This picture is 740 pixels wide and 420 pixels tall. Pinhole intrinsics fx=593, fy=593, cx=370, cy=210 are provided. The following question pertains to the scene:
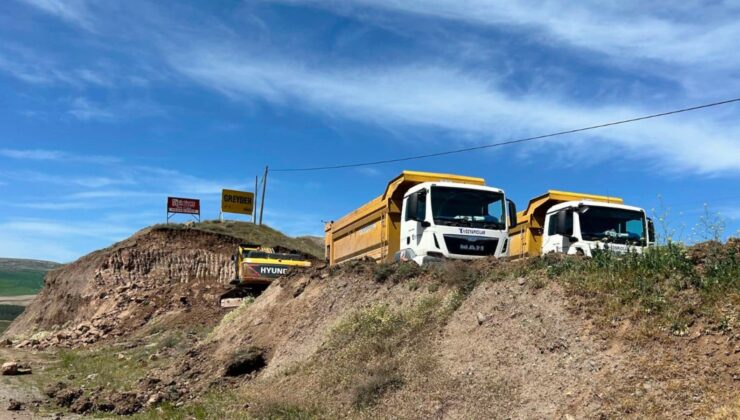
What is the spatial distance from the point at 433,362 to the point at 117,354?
17.2 m

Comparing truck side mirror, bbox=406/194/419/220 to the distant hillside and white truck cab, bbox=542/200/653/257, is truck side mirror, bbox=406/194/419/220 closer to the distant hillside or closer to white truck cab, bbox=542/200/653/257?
white truck cab, bbox=542/200/653/257

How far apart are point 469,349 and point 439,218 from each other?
19.8ft

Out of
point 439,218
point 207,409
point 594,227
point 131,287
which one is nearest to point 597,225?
point 594,227

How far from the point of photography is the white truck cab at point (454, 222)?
1454cm

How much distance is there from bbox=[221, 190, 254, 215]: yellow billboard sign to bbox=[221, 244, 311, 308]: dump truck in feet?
90.3

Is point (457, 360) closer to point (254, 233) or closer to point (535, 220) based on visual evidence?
point (535, 220)

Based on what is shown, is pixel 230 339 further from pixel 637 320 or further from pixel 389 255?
pixel 637 320

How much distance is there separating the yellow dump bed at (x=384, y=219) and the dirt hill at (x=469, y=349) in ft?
4.18

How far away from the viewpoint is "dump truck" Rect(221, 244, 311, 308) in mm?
26953

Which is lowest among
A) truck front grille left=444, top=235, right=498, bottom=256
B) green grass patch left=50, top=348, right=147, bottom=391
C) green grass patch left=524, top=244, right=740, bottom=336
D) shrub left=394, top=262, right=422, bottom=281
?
green grass patch left=50, top=348, right=147, bottom=391

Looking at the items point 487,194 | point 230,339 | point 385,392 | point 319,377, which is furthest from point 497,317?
point 230,339

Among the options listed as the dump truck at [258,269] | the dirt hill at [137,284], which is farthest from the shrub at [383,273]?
the dirt hill at [137,284]

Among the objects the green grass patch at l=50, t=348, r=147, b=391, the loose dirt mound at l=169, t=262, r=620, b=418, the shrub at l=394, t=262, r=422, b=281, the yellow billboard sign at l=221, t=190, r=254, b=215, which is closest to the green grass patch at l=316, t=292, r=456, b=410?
the loose dirt mound at l=169, t=262, r=620, b=418

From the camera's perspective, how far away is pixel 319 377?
10.7 m
